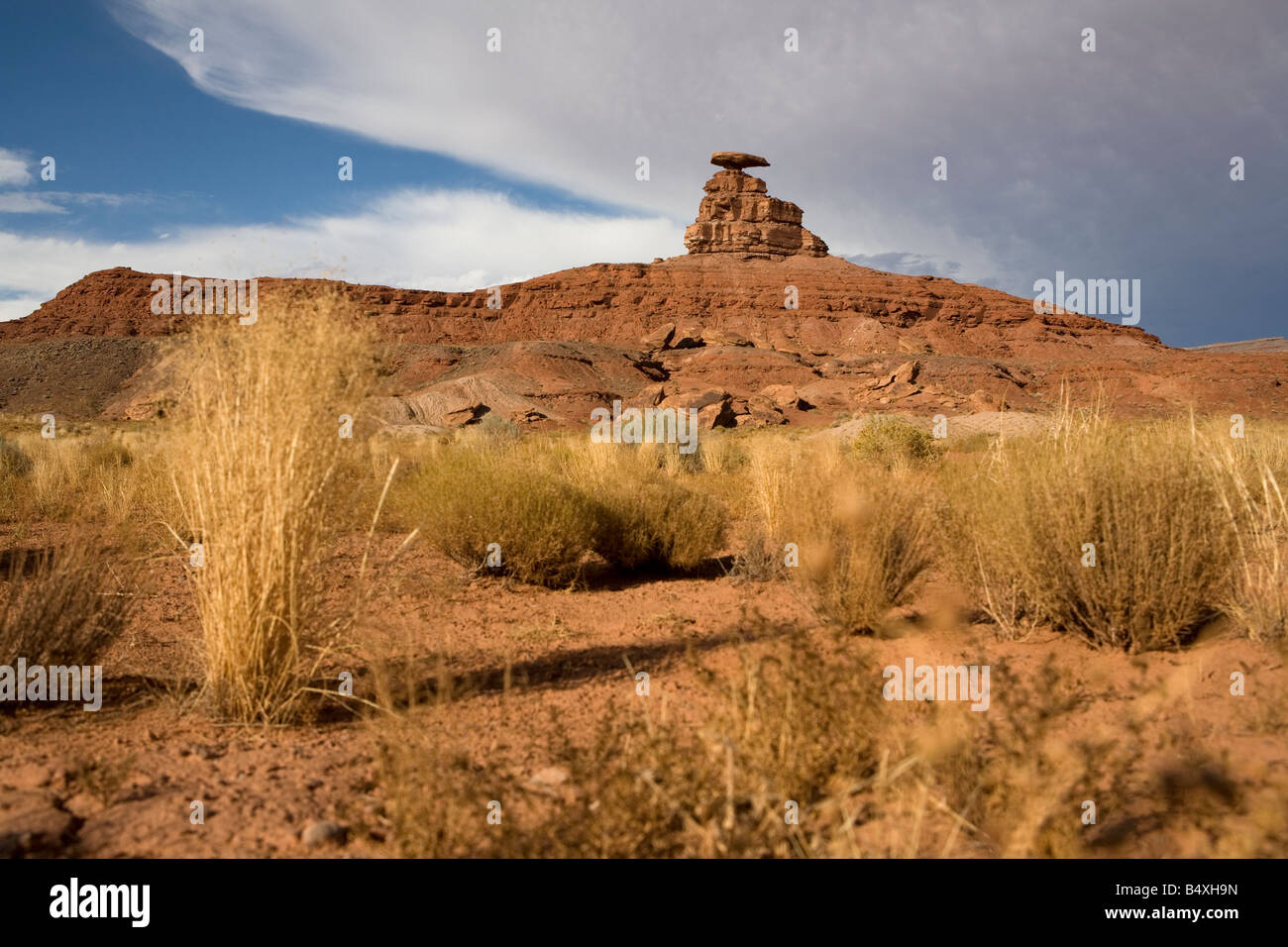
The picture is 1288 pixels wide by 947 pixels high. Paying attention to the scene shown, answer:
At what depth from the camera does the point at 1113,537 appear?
483cm

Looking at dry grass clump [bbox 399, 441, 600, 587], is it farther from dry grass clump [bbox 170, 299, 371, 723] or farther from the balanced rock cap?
the balanced rock cap

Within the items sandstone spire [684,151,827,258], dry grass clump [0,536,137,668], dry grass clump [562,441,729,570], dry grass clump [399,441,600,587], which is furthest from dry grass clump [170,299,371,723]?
sandstone spire [684,151,827,258]

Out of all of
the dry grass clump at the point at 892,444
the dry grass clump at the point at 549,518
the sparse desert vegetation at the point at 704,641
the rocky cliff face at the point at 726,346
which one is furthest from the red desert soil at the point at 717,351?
the sparse desert vegetation at the point at 704,641

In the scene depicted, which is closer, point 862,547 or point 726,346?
point 862,547

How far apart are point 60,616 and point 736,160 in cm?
8758

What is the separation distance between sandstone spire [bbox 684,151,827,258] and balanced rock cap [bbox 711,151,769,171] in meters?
1.67

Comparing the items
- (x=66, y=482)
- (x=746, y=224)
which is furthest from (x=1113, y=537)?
(x=746, y=224)

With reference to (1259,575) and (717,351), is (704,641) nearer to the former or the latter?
(1259,575)

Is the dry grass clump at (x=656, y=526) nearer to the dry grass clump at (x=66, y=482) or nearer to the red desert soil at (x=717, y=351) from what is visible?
the dry grass clump at (x=66, y=482)

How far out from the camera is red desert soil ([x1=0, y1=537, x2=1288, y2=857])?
288cm

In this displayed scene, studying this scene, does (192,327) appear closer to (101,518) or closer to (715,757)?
(715,757)

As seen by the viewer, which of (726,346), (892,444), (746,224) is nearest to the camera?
(892,444)

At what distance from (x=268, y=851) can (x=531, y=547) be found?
4560 mm
